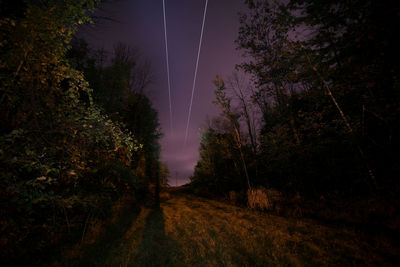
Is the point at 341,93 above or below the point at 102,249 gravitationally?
above

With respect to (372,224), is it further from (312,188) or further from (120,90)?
(120,90)

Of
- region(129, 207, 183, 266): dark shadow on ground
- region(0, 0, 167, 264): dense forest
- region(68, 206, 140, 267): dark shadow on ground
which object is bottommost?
region(129, 207, 183, 266): dark shadow on ground

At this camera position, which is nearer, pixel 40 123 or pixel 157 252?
pixel 40 123

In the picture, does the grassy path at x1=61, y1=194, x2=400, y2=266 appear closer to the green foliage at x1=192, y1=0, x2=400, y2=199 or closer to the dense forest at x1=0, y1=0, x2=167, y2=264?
the dense forest at x1=0, y1=0, x2=167, y2=264

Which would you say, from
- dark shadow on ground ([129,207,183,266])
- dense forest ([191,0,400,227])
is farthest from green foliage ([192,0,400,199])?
Answer: dark shadow on ground ([129,207,183,266])

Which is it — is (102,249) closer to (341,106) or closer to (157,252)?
(157,252)

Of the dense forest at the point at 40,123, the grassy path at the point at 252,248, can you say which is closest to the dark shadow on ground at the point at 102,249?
the grassy path at the point at 252,248

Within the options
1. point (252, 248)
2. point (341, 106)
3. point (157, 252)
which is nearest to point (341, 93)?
point (341, 106)

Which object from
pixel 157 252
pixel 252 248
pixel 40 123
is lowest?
pixel 157 252

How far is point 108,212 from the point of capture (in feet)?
23.8

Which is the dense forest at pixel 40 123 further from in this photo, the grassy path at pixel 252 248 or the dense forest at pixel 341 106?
the dense forest at pixel 341 106

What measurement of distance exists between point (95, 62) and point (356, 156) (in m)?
18.4

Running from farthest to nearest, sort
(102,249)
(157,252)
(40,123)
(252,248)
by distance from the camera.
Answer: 1. (102,249)
2. (157,252)
3. (252,248)
4. (40,123)

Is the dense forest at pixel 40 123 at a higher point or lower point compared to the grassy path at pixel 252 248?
higher
